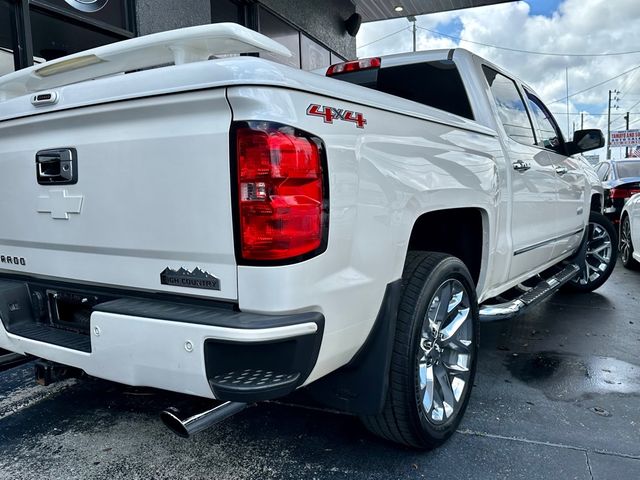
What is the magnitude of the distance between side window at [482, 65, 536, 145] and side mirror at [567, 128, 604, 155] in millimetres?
886

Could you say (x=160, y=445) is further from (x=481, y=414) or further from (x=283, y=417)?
(x=481, y=414)

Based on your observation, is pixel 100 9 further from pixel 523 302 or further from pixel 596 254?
pixel 596 254

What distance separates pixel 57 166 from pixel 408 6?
10483 millimetres

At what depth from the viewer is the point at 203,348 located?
172 centimetres

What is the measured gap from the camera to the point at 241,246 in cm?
176

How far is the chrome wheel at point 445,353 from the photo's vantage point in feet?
8.16

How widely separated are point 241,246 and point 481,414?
1926 millimetres

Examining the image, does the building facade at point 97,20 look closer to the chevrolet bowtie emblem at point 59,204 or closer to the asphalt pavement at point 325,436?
the asphalt pavement at point 325,436

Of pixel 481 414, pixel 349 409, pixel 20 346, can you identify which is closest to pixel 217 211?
pixel 349 409

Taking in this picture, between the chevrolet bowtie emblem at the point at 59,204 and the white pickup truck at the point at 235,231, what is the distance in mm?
10

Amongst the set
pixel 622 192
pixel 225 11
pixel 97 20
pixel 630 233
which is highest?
→ pixel 225 11

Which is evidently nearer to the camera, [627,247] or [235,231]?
[235,231]

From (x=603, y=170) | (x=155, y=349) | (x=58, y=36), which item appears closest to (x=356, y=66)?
(x=155, y=349)

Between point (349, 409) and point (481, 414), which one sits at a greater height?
point (349, 409)
